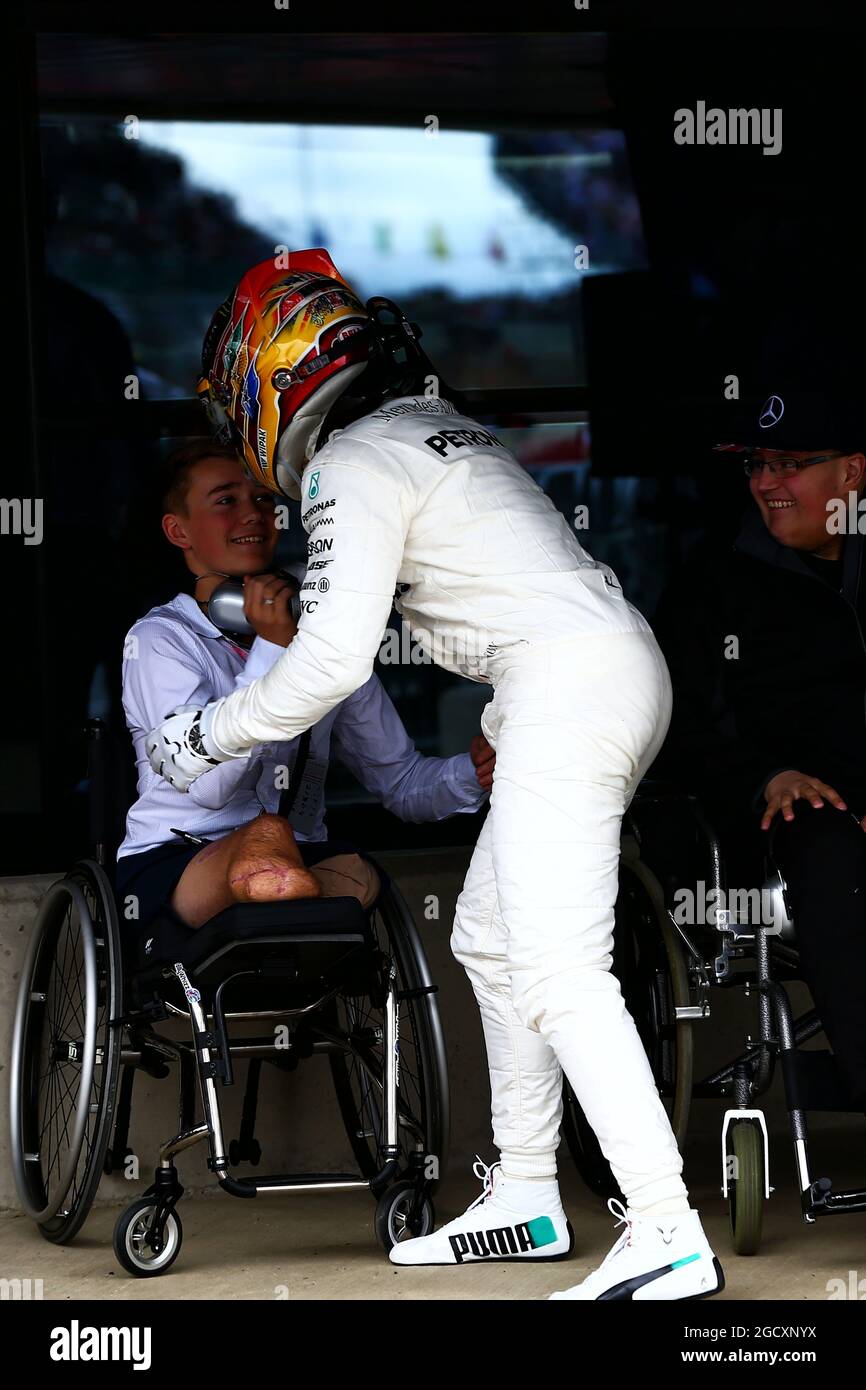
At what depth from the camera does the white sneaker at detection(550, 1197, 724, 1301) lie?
2.91 meters

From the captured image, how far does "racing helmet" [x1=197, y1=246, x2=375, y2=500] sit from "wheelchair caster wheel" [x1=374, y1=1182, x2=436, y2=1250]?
1254 millimetres

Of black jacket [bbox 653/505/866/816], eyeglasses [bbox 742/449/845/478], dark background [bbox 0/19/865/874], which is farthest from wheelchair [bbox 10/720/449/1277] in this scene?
dark background [bbox 0/19/865/874]

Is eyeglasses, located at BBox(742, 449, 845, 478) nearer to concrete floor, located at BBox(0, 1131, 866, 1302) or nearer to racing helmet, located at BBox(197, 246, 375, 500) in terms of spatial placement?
racing helmet, located at BBox(197, 246, 375, 500)

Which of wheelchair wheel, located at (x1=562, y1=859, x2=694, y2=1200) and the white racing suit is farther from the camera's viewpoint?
wheelchair wheel, located at (x1=562, y1=859, x2=694, y2=1200)

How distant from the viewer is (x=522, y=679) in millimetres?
3139

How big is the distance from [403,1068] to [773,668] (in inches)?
42.5

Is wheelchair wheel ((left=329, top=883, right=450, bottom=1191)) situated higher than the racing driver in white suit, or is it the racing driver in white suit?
the racing driver in white suit

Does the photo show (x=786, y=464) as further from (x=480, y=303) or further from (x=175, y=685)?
(x=480, y=303)

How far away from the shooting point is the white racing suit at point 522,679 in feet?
9.89

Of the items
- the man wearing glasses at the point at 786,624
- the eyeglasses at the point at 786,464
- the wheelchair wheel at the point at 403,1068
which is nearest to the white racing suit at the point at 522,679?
the wheelchair wheel at the point at 403,1068

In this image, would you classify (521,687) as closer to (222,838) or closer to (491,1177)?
(222,838)

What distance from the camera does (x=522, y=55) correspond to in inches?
221

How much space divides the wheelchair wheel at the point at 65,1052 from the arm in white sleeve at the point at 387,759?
0.64m

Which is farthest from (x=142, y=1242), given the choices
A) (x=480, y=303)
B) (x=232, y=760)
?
(x=480, y=303)
